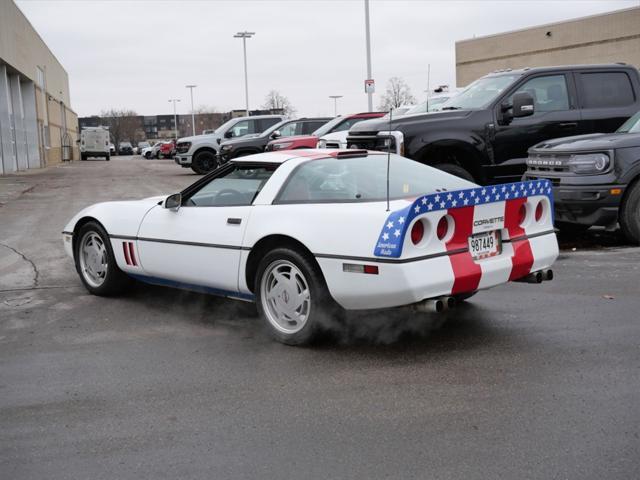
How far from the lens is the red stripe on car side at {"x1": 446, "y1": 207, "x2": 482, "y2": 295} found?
460 cm

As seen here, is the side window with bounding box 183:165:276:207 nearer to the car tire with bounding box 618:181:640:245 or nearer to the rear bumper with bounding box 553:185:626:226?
the rear bumper with bounding box 553:185:626:226

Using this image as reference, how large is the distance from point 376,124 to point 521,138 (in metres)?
1.99

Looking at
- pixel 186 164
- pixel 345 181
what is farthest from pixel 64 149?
pixel 345 181

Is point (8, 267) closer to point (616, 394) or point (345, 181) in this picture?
point (345, 181)

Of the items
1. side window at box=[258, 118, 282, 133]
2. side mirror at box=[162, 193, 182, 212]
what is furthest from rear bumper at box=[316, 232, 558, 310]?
side window at box=[258, 118, 282, 133]

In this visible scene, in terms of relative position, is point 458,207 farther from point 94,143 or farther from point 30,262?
point 94,143

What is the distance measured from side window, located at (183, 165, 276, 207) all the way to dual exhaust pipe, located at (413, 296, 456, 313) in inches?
62.0

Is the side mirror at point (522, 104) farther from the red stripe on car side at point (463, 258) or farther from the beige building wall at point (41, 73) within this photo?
the beige building wall at point (41, 73)

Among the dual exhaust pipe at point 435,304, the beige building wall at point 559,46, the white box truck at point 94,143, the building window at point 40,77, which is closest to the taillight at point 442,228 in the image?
the dual exhaust pipe at point 435,304

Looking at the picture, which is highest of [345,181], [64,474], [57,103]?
[57,103]

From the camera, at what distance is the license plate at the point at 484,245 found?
188 inches

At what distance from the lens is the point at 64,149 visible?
61.0 meters

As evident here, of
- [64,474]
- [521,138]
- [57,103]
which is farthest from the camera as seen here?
[57,103]

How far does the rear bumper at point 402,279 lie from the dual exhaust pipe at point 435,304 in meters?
0.04
